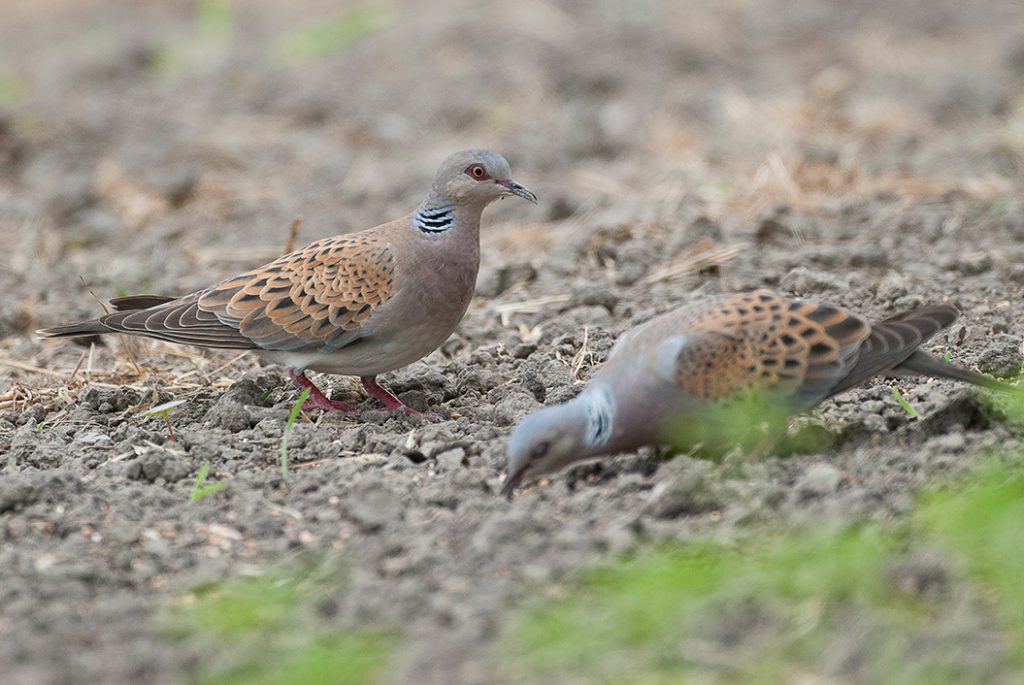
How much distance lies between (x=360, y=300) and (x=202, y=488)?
129cm

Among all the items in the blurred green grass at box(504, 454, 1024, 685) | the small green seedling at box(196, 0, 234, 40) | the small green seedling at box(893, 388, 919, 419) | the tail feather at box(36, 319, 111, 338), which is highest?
the small green seedling at box(196, 0, 234, 40)

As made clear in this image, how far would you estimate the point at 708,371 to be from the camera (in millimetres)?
4746

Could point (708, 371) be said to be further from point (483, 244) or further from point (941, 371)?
point (483, 244)

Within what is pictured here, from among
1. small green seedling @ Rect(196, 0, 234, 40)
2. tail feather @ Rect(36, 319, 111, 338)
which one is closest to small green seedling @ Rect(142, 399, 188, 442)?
tail feather @ Rect(36, 319, 111, 338)

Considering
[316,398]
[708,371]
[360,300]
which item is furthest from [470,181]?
[708,371]

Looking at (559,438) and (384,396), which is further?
(384,396)

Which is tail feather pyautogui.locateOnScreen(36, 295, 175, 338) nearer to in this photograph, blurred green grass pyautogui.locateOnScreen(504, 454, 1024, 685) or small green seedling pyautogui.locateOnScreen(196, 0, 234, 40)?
blurred green grass pyautogui.locateOnScreen(504, 454, 1024, 685)

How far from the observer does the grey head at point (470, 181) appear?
20.2ft

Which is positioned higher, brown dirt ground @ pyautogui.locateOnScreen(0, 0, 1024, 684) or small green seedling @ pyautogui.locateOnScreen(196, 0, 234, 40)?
small green seedling @ pyautogui.locateOnScreen(196, 0, 234, 40)

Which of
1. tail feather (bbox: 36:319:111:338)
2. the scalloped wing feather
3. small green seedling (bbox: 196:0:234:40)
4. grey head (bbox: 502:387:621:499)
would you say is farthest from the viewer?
small green seedling (bbox: 196:0:234:40)

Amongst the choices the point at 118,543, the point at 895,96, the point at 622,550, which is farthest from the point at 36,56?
the point at 622,550

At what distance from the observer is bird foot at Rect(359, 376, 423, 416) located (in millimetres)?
5961

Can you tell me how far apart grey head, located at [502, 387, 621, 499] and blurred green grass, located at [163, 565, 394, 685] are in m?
0.75

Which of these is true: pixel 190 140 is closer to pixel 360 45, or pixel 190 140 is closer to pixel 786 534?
pixel 360 45
